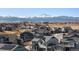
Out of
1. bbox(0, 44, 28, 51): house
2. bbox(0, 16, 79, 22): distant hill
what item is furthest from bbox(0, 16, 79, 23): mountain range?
bbox(0, 44, 28, 51): house

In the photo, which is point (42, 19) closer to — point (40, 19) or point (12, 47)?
point (40, 19)

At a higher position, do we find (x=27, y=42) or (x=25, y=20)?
(x=25, y=20)

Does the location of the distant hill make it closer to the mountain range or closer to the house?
the mountain range

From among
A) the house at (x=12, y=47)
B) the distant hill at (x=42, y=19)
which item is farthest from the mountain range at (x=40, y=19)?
the house at (x=12, y=47)

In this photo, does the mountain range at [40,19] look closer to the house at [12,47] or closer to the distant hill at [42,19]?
the distant hill at [42,19]

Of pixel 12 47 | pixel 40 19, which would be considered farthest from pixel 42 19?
pixel 12 47

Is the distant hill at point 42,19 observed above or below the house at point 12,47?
above

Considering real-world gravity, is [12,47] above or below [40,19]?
below

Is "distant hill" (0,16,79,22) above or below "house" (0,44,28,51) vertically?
above
